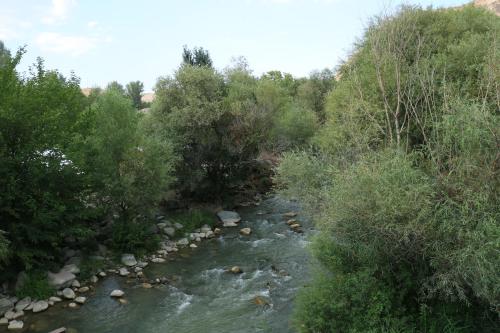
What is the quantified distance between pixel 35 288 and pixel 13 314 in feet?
4.80

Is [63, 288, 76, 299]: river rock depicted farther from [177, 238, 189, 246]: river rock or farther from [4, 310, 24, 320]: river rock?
[177, 238, 189, 246]: river rock

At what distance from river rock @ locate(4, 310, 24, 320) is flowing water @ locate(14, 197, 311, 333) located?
47 cm

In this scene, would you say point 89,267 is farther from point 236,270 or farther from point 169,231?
point 236,270

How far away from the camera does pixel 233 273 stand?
19.0m

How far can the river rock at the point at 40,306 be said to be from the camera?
15.9 metres

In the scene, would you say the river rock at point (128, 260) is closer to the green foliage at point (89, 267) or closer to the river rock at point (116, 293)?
the green foliage at point (89, 267)

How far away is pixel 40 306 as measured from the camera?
52.7 feet

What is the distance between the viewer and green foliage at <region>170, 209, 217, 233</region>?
82.5 feet

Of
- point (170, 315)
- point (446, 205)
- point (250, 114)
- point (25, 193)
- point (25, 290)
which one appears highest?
point (250, 114)

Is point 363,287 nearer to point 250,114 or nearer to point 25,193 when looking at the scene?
point 25,193

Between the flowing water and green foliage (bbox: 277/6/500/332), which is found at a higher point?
green foliage (bbox: 277/6/500/332)

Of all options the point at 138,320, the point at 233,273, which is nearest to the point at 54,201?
the point at 138,320

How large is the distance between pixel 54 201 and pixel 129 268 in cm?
468

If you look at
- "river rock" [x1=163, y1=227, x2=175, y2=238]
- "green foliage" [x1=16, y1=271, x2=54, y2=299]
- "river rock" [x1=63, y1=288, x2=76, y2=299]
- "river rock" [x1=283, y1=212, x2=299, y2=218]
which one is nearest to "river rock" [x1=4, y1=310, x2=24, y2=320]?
"green foliage" [x1=16, y1=271, x2=54, y2=299]
